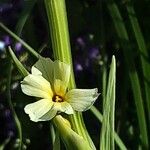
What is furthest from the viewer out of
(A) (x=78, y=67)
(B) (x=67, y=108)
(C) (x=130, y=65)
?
(A) (x=78, y=67)

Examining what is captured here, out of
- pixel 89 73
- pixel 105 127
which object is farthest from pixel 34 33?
pixel 105 127

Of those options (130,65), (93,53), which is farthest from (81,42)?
(130,65)

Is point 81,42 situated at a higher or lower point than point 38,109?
higher

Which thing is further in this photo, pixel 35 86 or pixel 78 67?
pixel 78 67

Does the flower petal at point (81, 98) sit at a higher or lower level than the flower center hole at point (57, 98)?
lower

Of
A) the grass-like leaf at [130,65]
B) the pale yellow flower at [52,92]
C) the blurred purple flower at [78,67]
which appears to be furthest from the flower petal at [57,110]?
the blurred purple flower at [78,67]

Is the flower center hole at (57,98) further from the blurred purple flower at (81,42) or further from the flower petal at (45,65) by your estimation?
the blurred purple flower at (81,42)

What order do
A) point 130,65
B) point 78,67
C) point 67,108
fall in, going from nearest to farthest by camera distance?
1. point 67,108
2. point 130,65
3. point 78,67

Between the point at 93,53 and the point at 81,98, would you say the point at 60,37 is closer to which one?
the point at 81,98
